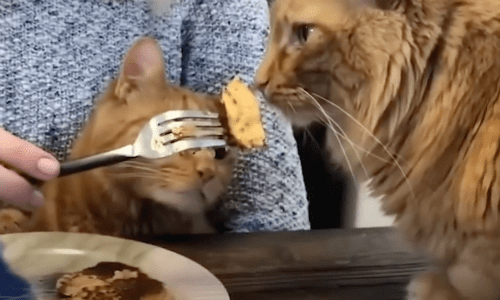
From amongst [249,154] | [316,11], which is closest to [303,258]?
[249,154]

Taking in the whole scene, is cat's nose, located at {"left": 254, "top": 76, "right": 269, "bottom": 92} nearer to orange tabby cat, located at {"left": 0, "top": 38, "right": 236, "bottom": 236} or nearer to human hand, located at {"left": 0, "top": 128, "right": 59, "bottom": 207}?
orange tabby cat, located at {"left": 0, "top": 38, "right": 236, "bottom": 236}

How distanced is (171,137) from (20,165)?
0.13 metres

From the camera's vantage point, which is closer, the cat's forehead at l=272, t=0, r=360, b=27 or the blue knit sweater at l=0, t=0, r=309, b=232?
the cat's forehead at l=272, t=0, r=360, b=27

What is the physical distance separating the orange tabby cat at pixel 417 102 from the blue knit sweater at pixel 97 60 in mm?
99

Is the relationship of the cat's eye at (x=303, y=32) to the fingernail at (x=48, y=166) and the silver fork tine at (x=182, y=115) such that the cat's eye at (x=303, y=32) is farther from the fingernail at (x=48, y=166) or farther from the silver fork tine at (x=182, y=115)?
the fingernail at (x=48, y=166)

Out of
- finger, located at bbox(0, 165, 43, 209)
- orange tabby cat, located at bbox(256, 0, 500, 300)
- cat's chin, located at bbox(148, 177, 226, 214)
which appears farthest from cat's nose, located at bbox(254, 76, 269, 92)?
finger, located at bbox(0, 165, 43, 209)

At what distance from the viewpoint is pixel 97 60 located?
57 cm

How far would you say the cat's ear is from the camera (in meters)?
0.56

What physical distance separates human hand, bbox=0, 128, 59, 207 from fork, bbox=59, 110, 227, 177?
2 centimetres

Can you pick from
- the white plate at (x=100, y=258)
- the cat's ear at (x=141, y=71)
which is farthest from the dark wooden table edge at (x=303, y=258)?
the cat's ear at (x=141, y=71)

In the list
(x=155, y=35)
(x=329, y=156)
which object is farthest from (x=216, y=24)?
(x=329, y=156)

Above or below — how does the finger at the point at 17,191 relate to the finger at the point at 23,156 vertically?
below

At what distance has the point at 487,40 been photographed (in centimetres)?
43

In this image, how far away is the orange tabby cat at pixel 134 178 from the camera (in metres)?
0.54
